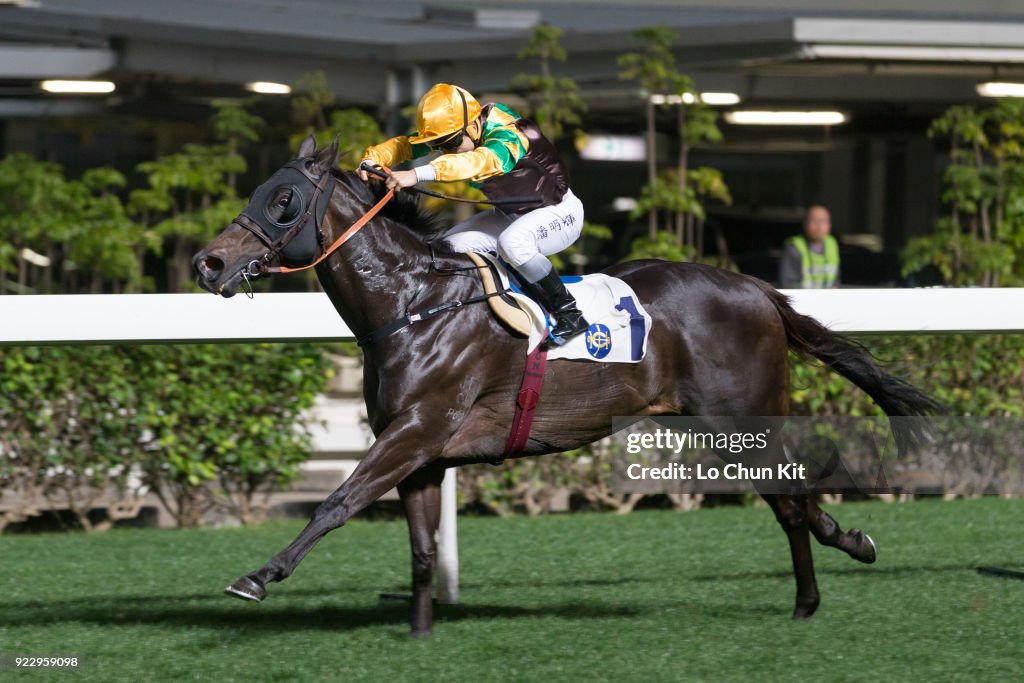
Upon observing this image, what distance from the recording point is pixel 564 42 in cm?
1016

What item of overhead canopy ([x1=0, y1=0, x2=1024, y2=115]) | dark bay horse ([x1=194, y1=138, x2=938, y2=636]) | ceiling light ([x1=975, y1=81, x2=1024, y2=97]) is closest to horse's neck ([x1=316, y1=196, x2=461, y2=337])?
dark bay horse ([x1=194, y1=138, x2=938, y2=636])

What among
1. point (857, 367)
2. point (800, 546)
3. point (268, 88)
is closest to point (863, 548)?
point (800, 546)

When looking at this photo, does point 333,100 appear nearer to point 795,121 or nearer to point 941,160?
point 795,121

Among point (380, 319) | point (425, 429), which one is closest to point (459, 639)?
point (425, 429)

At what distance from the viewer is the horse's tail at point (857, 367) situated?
5.04m

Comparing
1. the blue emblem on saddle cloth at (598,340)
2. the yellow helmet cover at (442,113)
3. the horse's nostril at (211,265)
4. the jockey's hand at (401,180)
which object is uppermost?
the yellow helmet cover at (442,113)

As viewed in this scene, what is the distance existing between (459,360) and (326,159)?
727 millimetres

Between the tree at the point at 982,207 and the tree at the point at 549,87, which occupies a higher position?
the tree at the point at 549,87

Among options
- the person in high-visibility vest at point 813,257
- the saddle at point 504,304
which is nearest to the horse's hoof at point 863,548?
the saddle at point 504,304

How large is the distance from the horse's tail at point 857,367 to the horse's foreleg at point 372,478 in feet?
4.71

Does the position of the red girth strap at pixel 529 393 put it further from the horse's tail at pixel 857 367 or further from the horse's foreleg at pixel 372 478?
the horse's tail at pixel 857 367

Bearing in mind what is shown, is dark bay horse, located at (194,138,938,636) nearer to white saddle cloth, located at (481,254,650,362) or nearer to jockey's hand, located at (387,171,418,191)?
white saddle cloth, located at (481,254,650,362)

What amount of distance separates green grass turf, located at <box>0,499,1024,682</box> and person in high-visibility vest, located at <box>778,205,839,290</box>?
1.51m

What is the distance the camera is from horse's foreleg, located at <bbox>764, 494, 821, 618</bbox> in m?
4.69
